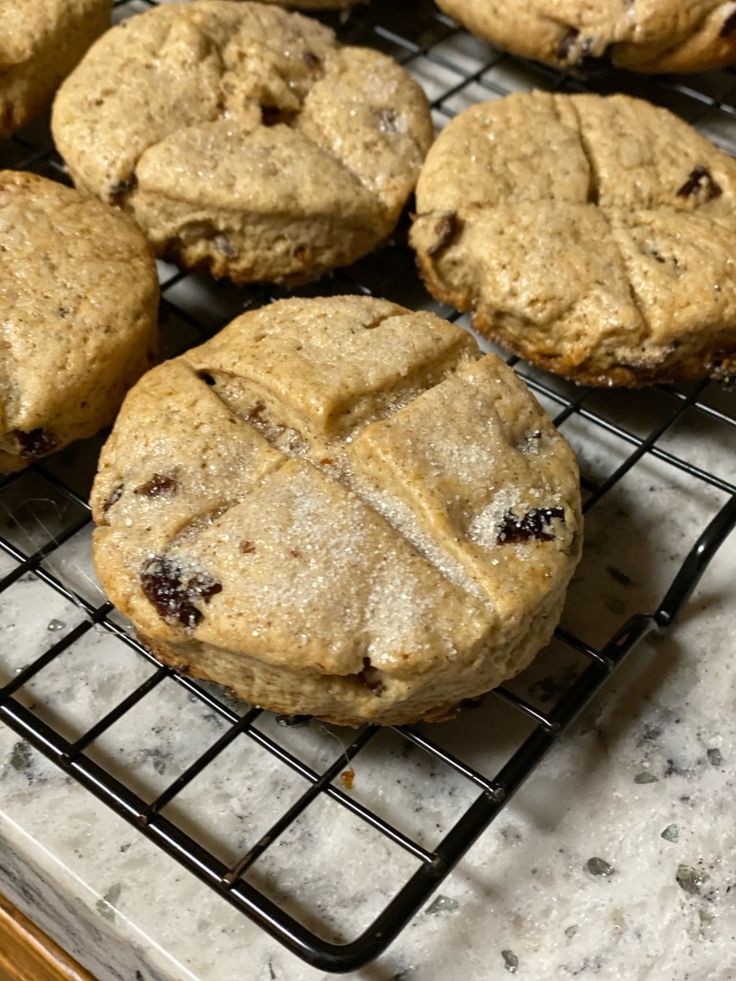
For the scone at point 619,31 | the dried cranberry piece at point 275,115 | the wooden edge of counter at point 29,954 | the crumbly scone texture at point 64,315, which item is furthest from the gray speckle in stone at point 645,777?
the scone at point 619,31

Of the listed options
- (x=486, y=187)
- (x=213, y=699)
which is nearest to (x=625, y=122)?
(x=486, y=187)

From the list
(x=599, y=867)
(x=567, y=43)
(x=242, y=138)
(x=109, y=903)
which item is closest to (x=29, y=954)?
(x=109, y=903)

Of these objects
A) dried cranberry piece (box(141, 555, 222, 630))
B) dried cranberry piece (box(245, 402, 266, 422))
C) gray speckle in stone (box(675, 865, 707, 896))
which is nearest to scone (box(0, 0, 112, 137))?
dried cranberry piece (box(245, 402, 266, 422))

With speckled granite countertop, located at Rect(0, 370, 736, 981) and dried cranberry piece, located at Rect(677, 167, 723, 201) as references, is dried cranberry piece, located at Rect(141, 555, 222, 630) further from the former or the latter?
dried cranberry piece, located at Rect(677, 167, 723, 201)

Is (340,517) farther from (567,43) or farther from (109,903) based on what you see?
(567,43)

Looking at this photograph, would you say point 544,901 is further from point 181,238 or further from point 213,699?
point 181,238

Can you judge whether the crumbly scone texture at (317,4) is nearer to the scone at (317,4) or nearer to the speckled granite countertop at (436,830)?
the scone at (317,4)
